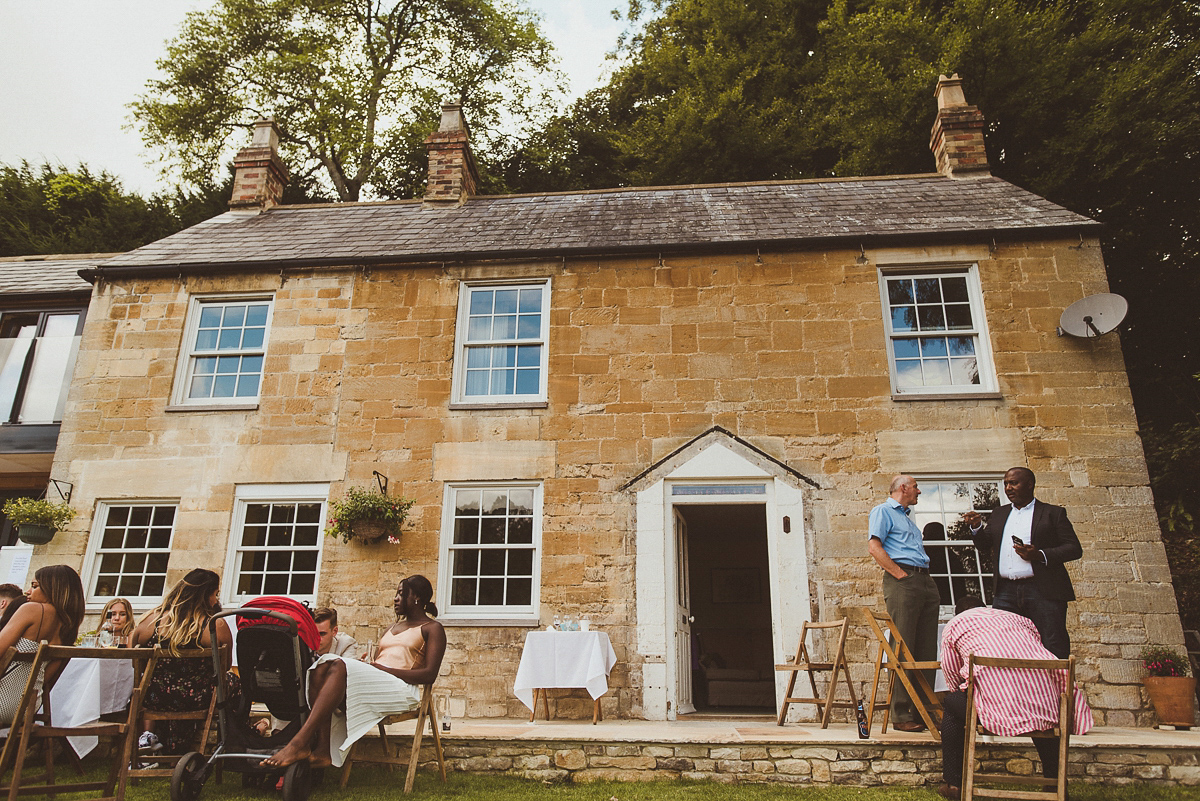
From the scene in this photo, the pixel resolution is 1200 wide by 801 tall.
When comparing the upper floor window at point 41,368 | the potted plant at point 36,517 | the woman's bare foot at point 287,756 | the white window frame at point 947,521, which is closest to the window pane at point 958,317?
the white window frame at point 947,521

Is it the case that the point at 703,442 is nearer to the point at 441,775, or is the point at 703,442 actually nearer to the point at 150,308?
the point at 441,775

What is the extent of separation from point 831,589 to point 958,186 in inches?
242

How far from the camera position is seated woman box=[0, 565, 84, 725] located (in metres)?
4.52

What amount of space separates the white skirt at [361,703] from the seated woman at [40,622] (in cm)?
171

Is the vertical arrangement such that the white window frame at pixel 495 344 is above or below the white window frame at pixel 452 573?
above

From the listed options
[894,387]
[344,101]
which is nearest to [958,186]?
[894,387]

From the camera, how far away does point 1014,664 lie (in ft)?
14.0

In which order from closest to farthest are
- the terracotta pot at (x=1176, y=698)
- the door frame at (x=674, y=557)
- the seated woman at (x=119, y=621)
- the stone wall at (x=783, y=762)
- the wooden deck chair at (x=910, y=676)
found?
the stone wall at (x=783, y=762)
the wooden deck chair at (x=910, y=676)
the seated woman at (x=119, y=621)
the terracotta pot at (x=1176, y=698)
the door frame at (x=674, y=557)

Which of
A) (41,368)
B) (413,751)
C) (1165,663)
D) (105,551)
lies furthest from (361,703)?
(41,368)

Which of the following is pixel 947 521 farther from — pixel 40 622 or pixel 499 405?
pixel 40 622

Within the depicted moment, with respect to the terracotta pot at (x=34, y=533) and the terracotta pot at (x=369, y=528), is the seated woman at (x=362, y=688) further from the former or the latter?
the terracotta pot at (x=34, y=533)

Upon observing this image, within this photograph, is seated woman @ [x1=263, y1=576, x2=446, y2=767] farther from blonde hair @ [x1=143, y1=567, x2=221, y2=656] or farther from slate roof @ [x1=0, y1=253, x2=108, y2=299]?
slate roof @ [x1=0, y1=253, x2=108, y2=299]

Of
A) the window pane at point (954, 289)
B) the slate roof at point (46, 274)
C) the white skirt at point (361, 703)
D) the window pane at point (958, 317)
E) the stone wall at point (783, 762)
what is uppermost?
the slate roof at point (46, 274)

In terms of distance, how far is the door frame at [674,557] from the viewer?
796 cm
